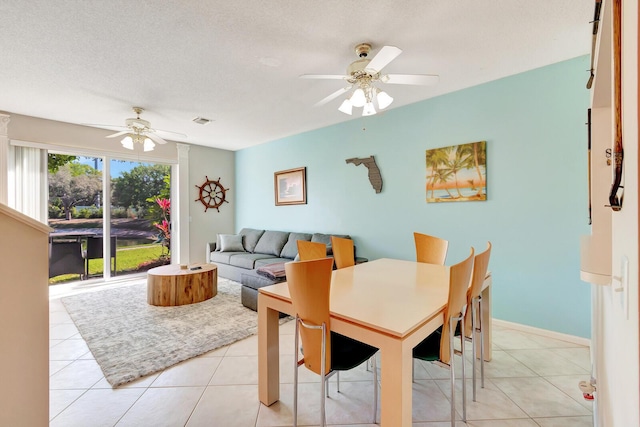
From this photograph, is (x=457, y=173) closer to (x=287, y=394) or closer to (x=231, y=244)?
(x=287, y=394)

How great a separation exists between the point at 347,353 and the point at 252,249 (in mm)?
3901

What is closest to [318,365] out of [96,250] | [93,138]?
[96,250]

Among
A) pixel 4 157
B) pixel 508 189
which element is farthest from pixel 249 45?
pixel 4 157

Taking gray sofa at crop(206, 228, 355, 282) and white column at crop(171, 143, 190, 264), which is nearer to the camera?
gray sofa at crop(206, 228, 355, 282)

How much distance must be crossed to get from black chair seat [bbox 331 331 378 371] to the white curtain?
186 inches

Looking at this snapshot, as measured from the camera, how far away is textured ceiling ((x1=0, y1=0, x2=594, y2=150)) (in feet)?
5.98

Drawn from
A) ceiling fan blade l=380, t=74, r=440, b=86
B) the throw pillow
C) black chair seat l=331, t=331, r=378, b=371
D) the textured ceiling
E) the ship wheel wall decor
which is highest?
the textured ceiling

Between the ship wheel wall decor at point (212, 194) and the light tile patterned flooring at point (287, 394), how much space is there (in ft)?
11.9

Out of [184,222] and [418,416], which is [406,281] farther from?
[184,222]

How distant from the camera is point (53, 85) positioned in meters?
2.87

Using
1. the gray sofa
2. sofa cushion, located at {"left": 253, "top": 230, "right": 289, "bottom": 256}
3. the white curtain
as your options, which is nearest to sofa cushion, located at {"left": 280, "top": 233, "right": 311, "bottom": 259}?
the gray sofa

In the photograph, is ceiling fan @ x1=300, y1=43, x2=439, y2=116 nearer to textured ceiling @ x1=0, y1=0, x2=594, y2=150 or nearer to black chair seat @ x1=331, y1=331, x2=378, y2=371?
textured ceiling @ x1=0, y1=0, x2=594, y2=150

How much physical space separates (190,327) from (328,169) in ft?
9.36

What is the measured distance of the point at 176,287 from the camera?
11.1 ft
